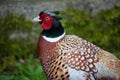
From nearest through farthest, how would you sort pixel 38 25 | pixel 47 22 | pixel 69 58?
pixel 69 58, pixel 47 22, pixel 38 25

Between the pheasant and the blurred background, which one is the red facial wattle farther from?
the blurred background

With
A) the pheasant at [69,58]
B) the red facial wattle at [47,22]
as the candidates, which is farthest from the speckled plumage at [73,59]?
the red facial wattle at [47,22]

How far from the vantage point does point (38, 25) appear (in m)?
6.79

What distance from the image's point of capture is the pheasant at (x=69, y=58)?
468 centimetres

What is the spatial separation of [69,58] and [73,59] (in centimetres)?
3

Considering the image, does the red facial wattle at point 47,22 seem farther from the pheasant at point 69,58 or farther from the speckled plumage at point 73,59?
the speckled plumage at point 73,59

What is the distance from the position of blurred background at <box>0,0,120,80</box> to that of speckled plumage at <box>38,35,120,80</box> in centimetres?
158

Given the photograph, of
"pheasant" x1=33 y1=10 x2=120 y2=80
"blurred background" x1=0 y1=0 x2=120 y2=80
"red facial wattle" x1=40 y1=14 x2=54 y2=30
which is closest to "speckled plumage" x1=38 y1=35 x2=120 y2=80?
"pheasant" x1=33 y1=10 x2=120 y2=80

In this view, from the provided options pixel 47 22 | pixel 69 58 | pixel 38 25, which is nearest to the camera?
pixel 69 58

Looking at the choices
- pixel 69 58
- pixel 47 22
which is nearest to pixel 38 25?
pixel 47 22

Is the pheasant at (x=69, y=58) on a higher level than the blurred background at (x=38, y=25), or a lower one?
higher

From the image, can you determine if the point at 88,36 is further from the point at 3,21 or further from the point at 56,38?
the point at 56,38

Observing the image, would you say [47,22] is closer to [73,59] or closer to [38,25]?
[73,59]

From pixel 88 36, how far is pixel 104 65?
85.3 inches
